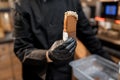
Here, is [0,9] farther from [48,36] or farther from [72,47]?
[72,47]

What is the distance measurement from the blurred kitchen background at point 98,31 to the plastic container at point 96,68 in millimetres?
468

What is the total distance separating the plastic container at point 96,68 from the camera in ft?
3.16

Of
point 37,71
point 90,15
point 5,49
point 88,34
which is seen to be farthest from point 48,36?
point 5,49

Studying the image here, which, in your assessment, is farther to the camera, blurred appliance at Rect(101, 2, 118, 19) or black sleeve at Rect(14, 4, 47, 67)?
blurred appliance at Rect(101, 2, 118, 19)

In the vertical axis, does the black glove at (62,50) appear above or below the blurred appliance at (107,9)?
below

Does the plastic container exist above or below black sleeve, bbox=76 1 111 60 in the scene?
below

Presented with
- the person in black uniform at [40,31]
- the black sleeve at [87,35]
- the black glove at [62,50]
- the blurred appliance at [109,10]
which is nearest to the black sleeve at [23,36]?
the person in black uniform at [40,31]

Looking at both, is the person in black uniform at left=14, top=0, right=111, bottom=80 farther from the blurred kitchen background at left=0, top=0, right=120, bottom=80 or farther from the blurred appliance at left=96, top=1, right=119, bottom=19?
the blurred appliance at left=96, top=1, right=119, bottom=19

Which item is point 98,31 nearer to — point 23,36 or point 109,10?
point 109,10

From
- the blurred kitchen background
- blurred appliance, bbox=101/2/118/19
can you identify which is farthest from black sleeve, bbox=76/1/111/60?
blurred appliance, bbox=101/2/118/19

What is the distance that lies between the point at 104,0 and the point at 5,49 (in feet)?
4.79

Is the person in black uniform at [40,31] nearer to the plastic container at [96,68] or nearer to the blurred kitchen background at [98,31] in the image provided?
the plastic container at [96,68]

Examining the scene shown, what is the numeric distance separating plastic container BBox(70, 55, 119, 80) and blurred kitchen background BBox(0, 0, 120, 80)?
47 centimetres

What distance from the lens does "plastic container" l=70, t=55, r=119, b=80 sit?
962 millimetres
